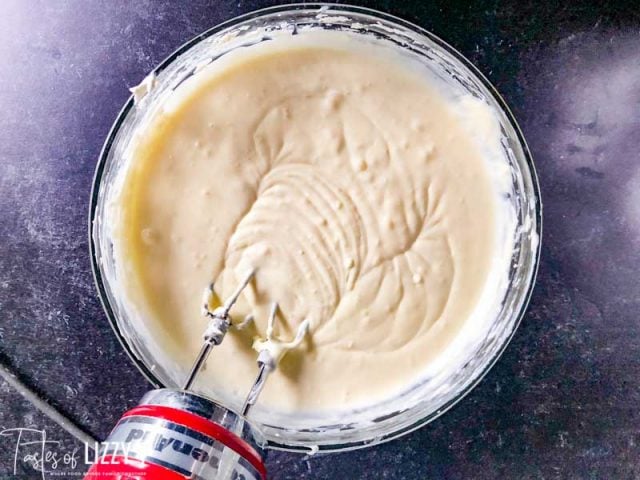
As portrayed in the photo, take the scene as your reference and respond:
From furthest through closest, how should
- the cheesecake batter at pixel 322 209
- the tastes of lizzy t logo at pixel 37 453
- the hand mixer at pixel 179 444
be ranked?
the tastes of lizzy t logo at pixel 37 453, the cheesecake batter at pixel 322 209, the hand mixer at pixel 179 444

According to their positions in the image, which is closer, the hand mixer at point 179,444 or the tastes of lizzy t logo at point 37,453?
the hand mixer at point 179,444

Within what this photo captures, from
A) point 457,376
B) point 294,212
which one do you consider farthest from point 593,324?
point 294,212

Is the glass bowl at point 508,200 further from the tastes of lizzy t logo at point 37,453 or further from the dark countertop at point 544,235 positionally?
the tastes of lizzy t logo at point 37,453

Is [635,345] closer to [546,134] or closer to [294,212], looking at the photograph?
[546,134]

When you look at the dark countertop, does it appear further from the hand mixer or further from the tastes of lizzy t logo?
the hand mixer

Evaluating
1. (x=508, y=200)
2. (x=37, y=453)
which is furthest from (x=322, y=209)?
(x=37, y=453)

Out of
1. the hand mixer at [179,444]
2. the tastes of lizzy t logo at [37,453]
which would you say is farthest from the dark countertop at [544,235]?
the hand mixer at [179,444]

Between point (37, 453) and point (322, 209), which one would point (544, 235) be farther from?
point (37, 453)
